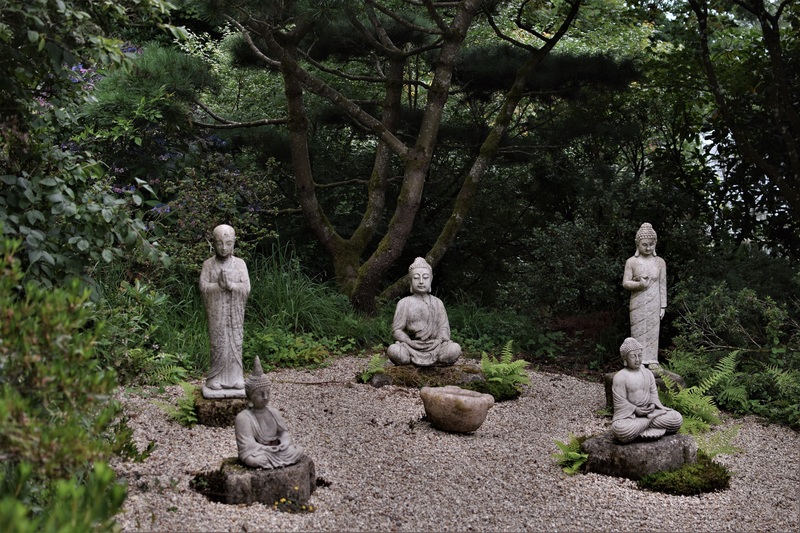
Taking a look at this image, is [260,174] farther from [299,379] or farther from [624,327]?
[624,327]

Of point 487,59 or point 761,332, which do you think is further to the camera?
point 487,59

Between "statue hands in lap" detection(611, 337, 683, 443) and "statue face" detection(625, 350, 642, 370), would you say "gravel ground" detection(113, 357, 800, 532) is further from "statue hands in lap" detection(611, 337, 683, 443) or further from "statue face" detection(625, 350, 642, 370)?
"statue face" detection(625, 350, 642, 370)

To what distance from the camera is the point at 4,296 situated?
3.96m

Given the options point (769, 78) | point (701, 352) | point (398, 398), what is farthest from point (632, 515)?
point (769, 78)

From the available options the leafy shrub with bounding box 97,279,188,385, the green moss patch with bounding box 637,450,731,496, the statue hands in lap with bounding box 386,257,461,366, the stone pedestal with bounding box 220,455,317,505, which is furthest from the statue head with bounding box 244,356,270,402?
the statue hands in lap with bounding box 386,257,461,366

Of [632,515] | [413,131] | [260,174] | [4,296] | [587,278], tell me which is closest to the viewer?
[4,296]

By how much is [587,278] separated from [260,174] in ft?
15.3

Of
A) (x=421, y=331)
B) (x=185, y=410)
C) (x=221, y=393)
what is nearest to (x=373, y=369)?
(x=421, y=331)

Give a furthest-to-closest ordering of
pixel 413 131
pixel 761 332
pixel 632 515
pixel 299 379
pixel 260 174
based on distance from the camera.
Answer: pixel 413 131 → pixel 260 174 → pixel 761 332 → pixel 299 379 → pixel 632 515

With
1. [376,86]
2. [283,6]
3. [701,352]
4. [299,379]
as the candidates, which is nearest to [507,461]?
[299,379]

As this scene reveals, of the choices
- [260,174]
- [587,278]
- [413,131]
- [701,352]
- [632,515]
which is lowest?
[632,515]

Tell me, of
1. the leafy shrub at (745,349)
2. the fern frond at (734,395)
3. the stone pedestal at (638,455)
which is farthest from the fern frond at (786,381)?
the stone pedestal at (638,455)

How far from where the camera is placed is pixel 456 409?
7461 mm

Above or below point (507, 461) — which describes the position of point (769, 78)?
above
